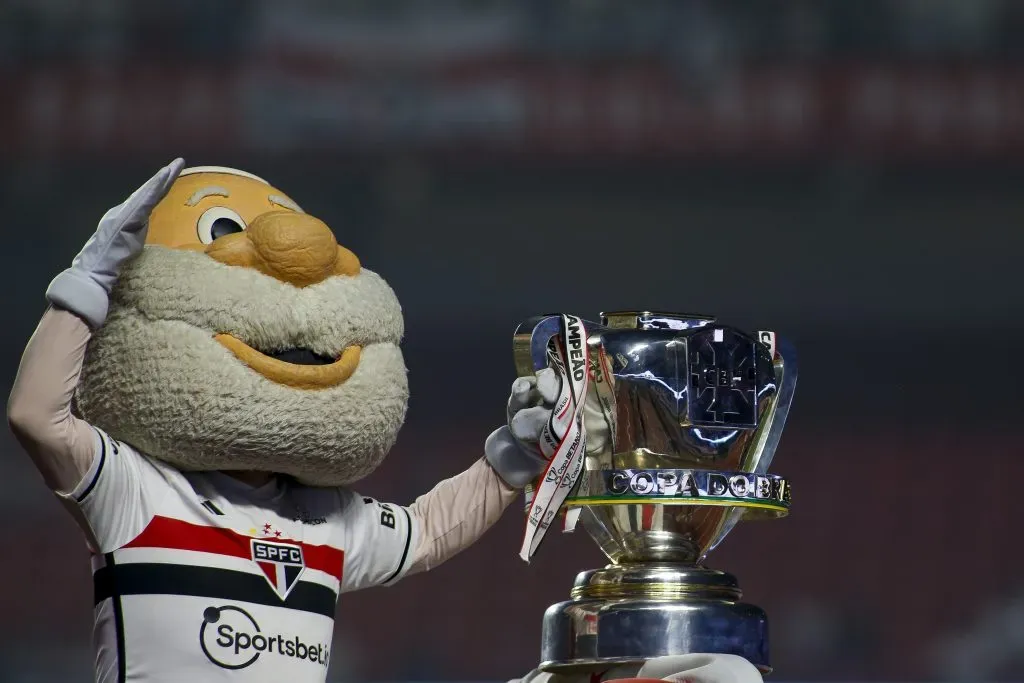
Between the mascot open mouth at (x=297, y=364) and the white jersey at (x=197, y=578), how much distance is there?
13 centimetres

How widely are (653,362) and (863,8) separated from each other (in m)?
2.16

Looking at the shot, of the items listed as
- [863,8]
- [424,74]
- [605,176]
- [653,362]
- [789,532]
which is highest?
[863,8]

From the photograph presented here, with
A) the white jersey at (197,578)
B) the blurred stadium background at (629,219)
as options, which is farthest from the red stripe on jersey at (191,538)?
the blurred stadium background at (629,219)

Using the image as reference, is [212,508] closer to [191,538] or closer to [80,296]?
[191,538]

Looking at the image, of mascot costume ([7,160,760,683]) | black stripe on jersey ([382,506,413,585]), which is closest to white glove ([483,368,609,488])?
mascot costume ([7,160,760,683])

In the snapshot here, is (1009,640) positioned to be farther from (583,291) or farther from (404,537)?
(404,537)

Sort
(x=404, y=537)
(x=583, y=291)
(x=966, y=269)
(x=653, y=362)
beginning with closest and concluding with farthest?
(x=653, y=362) → (x=404, y=537) → (x=583, y=291) → (x=966, y=269)

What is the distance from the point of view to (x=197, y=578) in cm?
135

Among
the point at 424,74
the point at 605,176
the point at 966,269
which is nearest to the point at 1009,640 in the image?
the point at 966,269

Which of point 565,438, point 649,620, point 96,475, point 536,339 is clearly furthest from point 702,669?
point 96,475

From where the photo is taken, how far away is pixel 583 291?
3.02 meters

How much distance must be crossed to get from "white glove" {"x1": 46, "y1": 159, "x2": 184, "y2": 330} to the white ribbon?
1.27 feet

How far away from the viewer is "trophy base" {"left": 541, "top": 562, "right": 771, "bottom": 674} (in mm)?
1352

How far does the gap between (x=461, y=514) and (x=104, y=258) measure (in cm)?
46
